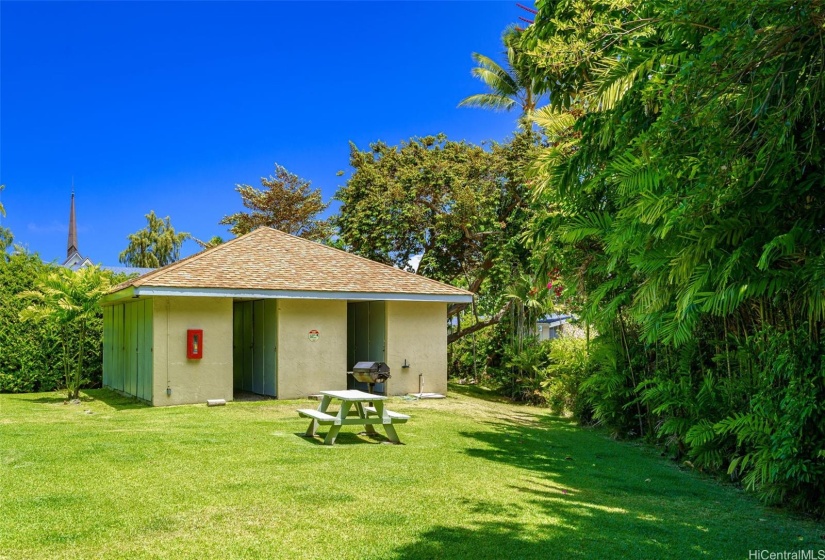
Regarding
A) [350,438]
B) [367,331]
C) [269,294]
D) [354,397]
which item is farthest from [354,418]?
[367,331]

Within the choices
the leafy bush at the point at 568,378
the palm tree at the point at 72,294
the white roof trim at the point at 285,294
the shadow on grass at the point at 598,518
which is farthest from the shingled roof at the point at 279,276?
the shadow on grass at the point at 598,518

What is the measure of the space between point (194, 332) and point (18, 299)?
20.1ft

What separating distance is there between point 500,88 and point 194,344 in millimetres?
18543

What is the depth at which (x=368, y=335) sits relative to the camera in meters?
17.1

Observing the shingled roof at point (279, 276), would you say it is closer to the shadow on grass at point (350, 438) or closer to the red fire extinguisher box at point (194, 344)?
the red fire extinguisher box at point (194, 344)

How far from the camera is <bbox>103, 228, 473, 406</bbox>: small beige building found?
44.7ft

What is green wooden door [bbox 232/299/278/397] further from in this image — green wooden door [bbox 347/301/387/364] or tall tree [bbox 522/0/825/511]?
tall tree [bbox 522/0/825/511]

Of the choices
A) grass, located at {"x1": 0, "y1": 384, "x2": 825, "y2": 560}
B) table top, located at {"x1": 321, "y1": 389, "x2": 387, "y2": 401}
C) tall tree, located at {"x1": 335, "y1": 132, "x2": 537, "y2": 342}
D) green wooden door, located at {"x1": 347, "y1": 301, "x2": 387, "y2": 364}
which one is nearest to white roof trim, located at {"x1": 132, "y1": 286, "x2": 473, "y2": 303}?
green wooden door, located at {"x1": 347, "y1": 301, "x2": 387, "y2": 364}

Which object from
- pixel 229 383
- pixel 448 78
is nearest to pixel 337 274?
pixel 229 383

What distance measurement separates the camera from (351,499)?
579 centimetres

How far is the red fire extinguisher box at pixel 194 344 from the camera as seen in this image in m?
13.6

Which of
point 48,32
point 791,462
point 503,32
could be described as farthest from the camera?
point 503,32

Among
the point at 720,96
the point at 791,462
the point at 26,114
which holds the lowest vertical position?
the point at 791,462

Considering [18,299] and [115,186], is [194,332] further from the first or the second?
[115,186]
